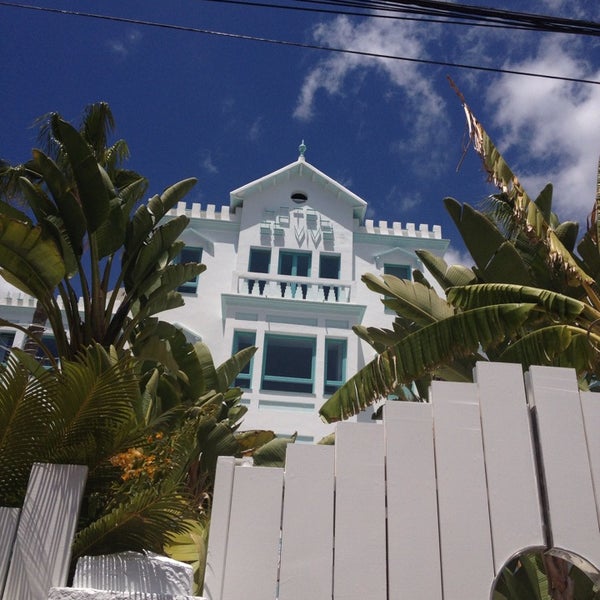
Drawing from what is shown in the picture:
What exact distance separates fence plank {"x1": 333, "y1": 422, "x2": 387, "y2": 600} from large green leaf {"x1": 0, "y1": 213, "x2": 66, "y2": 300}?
6.64m

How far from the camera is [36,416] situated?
17.2 ft

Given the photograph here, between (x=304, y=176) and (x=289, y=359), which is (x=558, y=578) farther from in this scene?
(x=304, y=176)

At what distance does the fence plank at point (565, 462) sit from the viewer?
5168 millimetres

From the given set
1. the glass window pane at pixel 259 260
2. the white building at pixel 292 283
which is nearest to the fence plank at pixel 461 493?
the white building at pixel 292 283

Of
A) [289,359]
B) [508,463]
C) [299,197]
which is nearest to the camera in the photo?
[508,463]

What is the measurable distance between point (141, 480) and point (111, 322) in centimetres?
743

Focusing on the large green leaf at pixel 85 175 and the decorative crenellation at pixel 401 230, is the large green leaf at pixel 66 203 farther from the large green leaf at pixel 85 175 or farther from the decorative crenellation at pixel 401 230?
the decorative crenellation at pixel 401 230

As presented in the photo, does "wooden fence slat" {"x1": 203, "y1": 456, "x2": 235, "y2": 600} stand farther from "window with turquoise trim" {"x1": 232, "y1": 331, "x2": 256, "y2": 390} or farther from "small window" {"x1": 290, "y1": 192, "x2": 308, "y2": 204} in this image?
"small window" {"x1": 290, "y1": 192, "x2": 308, "y2": 204}

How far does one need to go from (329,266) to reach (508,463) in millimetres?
19065

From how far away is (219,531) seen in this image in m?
5.15

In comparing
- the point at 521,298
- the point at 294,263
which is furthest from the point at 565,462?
the point at 294,263

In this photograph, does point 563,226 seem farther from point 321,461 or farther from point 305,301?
point 305,301

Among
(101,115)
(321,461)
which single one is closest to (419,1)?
(321,461)

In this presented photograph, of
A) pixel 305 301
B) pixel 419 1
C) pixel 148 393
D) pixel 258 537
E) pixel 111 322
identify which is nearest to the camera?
pixel 258 537
